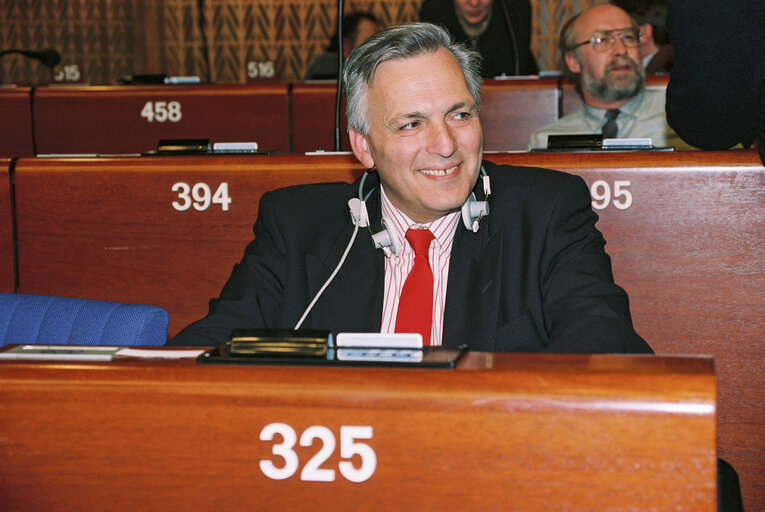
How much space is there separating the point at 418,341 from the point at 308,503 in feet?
0.57

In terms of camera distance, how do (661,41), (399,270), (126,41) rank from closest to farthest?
(399,270), (661,41), (126,41)

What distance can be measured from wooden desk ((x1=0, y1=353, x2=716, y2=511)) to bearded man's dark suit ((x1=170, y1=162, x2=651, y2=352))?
2.71 ft

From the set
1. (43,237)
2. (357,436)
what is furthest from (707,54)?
(43,237)

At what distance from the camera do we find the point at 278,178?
2121mm

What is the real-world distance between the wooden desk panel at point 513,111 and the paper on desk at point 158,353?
2.94m

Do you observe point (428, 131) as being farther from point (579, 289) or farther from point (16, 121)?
point (16, 121)

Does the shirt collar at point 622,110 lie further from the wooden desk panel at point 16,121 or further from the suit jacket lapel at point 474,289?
the wooden desk panel at point 16,121

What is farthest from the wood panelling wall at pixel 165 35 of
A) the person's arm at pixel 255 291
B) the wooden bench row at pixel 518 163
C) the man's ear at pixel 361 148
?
the person's arm at pixel 255 291

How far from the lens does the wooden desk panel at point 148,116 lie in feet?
12.0

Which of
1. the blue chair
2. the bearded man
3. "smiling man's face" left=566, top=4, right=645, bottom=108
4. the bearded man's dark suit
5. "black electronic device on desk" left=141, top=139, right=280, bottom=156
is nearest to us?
the blue chair

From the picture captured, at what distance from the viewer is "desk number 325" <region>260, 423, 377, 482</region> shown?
0.64 metres

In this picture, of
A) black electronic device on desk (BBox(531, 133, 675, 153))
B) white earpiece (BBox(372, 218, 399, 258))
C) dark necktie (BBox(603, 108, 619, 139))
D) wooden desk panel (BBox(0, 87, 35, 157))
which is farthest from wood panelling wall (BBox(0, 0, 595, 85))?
white earpiece (BBox(372, 218, 399, 258))

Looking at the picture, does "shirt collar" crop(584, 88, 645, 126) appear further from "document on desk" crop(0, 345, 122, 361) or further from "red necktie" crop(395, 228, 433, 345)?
"document on desk" crop(0, 345, 122, 361)

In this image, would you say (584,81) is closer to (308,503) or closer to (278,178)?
(278,178)
